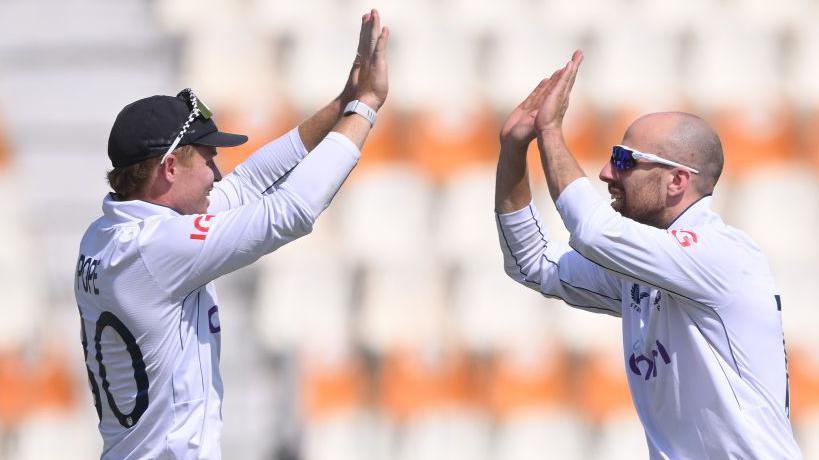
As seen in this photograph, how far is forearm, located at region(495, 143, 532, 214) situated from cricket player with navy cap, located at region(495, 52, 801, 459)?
188mm

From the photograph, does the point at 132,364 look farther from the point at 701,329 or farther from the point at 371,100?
the point at 701,329

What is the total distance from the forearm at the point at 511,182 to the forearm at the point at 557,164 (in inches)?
9.2

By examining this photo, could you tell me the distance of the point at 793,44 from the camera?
22.4 ft

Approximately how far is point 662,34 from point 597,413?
2163mm

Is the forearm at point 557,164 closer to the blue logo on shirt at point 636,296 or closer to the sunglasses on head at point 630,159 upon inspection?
the sunglasses on head at point 630,159

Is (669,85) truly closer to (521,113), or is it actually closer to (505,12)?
(505,12)

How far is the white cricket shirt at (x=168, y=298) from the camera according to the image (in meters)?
2.68

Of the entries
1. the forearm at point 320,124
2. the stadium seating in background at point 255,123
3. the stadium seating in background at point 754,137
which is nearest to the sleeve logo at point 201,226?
the forearm at point 320,124

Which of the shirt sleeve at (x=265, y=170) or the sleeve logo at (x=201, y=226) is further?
the shirt sleeve at (x=265, y=170)

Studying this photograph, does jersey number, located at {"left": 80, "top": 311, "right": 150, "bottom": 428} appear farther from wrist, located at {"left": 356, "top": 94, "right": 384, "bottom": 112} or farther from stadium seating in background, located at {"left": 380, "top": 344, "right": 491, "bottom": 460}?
stadium seating in background, located at {"left": 380, "top": 344, "right": 491, "bottom": 460}

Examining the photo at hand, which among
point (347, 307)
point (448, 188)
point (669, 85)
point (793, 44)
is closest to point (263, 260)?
point (347, 307)

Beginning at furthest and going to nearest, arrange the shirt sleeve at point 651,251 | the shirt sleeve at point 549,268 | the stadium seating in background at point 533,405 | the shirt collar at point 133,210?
the stadium seating in background at point 533,405
the shirt sleeve at point 549,268
the shirt collar at point 133,210
the shirt sleeve at point 651,251

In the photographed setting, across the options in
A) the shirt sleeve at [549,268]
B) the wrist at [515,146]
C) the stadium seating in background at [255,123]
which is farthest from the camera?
the stadium seating in background at [255,123]

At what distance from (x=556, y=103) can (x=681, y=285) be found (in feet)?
1.59
